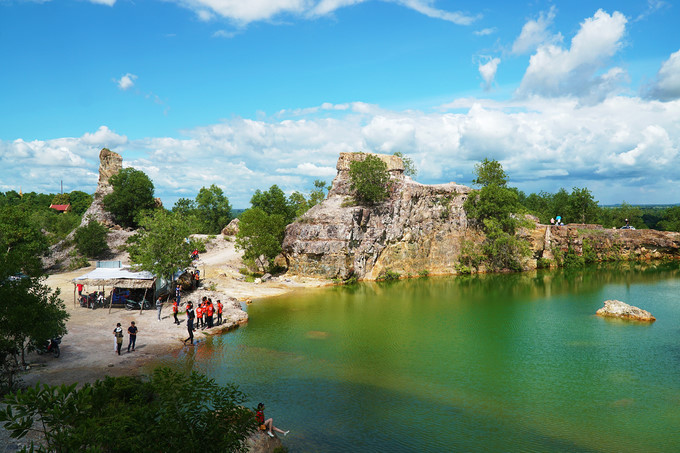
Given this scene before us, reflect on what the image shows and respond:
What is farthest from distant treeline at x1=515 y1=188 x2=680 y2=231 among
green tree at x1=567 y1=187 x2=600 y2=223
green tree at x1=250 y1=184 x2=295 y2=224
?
green tree at x1=250 y1=184 x2=295 y2=224

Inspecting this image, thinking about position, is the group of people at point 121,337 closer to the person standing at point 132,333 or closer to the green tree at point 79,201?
the person standing at point 132,333

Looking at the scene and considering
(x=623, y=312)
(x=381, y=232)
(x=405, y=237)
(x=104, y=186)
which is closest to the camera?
(x=623, y=312)

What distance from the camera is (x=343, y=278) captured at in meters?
55.6

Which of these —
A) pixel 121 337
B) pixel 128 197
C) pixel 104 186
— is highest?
pixel 104 186

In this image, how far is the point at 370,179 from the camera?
61406 millimetres

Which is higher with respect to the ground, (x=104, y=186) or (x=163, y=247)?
(x=104, y=186)

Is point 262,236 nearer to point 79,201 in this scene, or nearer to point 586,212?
point 586,212

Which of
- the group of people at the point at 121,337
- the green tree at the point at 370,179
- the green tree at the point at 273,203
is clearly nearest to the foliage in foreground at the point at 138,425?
the group of people at the point at 121,337

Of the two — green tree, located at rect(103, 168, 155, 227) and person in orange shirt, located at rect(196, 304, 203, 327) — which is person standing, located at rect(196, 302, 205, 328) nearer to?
person in orange shirt, located at rect(196, 304, 203, 327)

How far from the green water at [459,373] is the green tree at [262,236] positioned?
14.1 m

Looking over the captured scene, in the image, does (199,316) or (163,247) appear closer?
(199,316)

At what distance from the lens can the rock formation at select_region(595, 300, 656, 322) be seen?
34344 millimetres

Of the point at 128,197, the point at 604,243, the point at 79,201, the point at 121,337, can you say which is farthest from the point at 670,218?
the point at 79,201

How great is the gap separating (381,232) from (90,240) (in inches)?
1649
